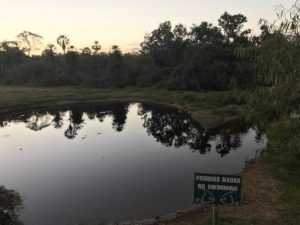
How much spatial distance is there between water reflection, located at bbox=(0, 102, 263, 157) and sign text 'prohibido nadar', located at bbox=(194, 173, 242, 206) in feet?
78.8

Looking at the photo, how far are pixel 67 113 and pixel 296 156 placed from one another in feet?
173

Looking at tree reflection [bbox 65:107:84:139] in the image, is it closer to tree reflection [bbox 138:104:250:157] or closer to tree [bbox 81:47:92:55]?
tree reflection [bbox 138:104:250:157]

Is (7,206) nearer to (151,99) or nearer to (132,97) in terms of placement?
(151,99)

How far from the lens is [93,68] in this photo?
129m

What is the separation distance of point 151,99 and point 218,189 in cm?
7385

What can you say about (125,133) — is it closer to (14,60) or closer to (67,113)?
(67,113)

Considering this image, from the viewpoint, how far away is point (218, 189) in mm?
13547

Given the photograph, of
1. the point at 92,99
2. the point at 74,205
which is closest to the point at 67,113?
the point at 92,99

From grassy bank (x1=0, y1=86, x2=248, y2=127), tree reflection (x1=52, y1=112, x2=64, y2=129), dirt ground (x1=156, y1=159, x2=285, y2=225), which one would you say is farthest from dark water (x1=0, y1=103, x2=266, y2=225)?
grassy bank (x1=0, y1=86, x2=248, y2=127)

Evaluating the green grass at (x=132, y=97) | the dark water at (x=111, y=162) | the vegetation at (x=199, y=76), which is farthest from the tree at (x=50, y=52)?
the dark water at (x=111, y=162)

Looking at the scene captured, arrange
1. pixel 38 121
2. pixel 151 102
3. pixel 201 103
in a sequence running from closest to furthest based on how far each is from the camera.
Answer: pixel 38 121 < pixel 201 103 < pixel 151 102

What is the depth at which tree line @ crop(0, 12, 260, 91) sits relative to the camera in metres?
95.8

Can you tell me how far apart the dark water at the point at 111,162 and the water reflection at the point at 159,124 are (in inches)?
5.1

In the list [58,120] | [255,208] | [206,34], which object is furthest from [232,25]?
[255,208]
